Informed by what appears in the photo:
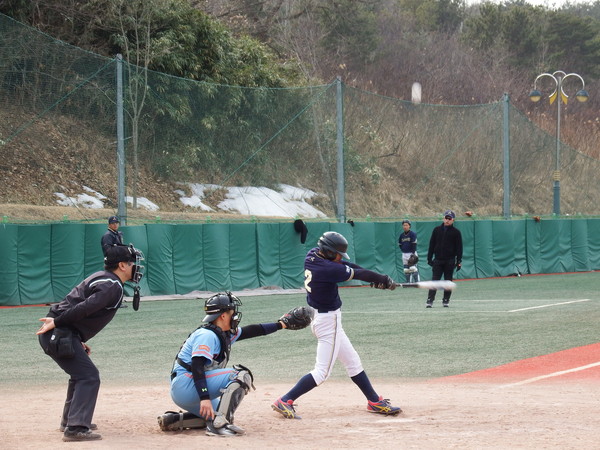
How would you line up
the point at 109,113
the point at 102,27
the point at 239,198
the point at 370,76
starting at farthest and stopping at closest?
the point at 370,76 < the point at 102,27 < the point at 239,198 < the point at 109,113

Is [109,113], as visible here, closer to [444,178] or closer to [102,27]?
[102,27]

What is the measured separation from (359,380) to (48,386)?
13.2 ft

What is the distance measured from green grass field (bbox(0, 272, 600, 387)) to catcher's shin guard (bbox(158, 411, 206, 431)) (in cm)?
311

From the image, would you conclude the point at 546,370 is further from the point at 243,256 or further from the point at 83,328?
the point at 243,256

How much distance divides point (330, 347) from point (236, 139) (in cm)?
1695

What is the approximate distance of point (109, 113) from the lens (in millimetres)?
22031

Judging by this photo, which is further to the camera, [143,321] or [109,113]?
[109,113]

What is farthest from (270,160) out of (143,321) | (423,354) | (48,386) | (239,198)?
(48,386)

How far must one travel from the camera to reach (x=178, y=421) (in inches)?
316

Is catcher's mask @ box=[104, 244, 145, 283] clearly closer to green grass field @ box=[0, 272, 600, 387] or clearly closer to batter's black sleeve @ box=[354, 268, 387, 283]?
batter's black sleeve @ box=[354, 268, 387, 283]

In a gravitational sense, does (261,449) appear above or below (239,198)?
below

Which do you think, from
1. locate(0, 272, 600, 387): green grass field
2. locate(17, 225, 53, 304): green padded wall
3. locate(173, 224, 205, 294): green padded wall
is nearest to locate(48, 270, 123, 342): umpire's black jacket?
locate(0, 272, 600, 387): green grass field

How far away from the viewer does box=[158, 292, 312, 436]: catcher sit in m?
7.74

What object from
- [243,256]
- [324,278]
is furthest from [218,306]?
[243,256]
